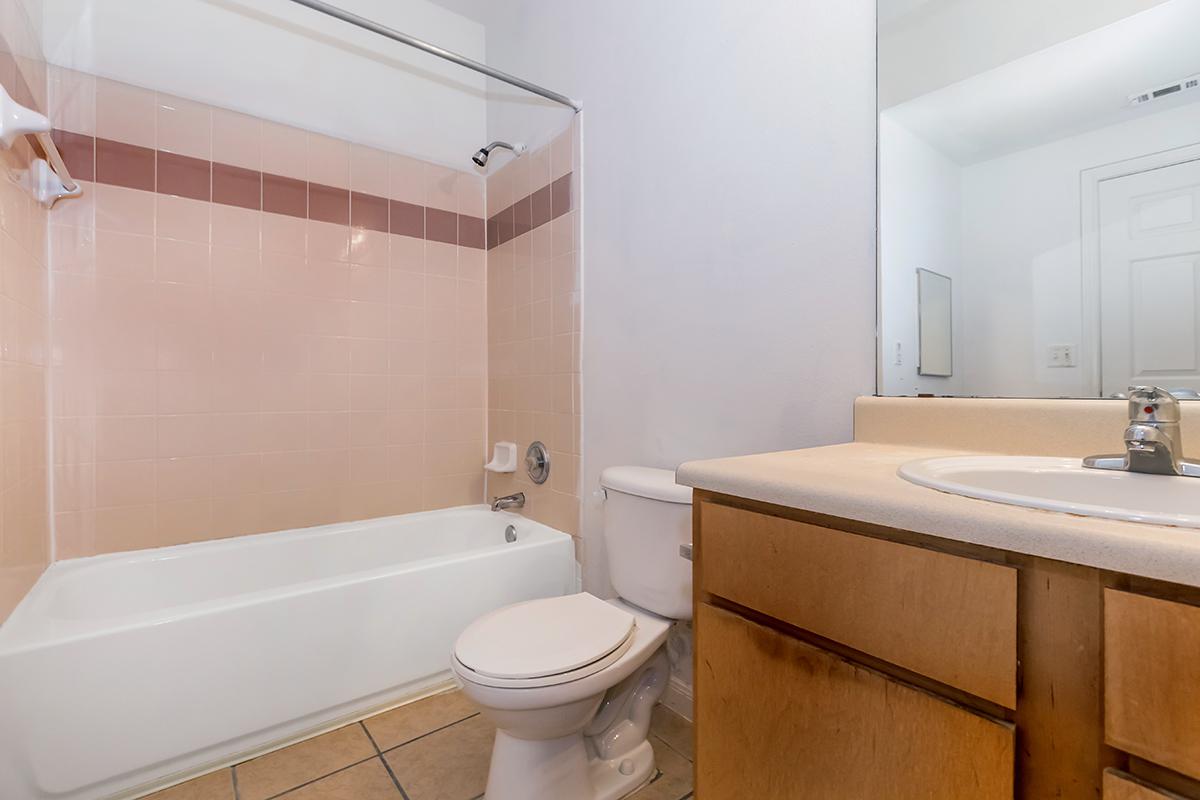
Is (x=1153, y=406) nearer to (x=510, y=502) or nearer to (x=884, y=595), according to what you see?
(x=884, y=595)

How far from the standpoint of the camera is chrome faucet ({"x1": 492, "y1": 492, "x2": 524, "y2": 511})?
2.22 metres

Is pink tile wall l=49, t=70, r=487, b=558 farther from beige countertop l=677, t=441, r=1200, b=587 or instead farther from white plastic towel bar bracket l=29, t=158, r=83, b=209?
beige countertop l=677, t=441, r=1200, b=587

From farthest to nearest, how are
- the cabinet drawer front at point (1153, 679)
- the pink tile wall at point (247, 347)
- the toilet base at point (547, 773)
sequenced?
the pink tile wall at point (247, 347)
the toilet base at point (547, 773)
the cabinet drawer front at point (1153, 679)

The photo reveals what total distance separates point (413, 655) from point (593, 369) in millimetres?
1070

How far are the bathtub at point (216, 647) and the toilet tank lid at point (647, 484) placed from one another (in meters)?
0.53

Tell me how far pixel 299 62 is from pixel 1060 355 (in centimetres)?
259

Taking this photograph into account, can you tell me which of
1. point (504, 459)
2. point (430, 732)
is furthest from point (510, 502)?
point (430, 732)

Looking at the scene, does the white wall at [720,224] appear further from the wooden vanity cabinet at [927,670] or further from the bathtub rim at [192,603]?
the wooden vanity cabinet at [927,670]

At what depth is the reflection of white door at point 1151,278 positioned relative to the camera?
2.69 feet

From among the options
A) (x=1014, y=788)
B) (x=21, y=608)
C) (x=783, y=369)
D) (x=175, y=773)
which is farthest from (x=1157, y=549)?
(x=21, y=608)

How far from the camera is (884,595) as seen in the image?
23.0 inches

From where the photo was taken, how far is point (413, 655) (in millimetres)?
1634

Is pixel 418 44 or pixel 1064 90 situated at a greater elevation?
pixel 418 44

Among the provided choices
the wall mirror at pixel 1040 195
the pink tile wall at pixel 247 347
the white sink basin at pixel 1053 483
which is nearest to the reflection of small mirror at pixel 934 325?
the wall mirror at pixel 1040 195
